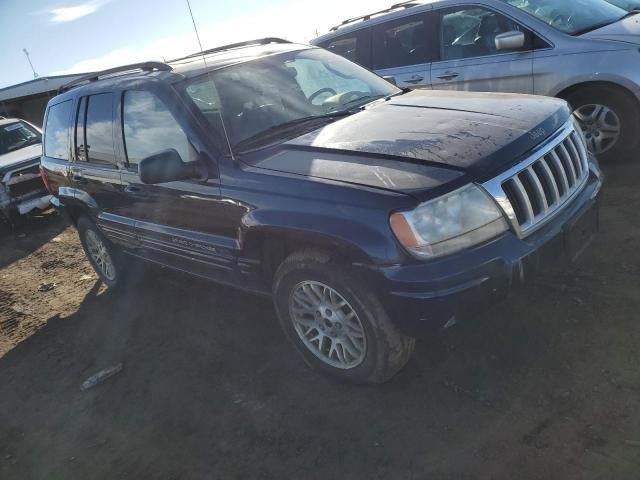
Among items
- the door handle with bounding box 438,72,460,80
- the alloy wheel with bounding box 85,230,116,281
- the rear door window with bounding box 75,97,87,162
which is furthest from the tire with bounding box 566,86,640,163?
the alloy wheel with bounding box 85,230,116,281

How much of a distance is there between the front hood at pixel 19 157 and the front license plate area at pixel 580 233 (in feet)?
26.0

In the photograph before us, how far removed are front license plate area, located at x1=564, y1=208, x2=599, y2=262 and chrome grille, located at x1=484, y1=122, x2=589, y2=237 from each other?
0.40ft

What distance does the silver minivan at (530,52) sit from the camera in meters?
4.53

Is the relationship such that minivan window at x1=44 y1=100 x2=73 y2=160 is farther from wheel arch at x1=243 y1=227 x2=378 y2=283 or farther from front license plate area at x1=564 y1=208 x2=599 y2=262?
front license plate area at x1=564 y1=208 x2=599 y2=262

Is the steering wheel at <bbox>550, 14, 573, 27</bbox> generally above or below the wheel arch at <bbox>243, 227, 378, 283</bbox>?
above

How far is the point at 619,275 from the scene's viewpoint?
3.25 m

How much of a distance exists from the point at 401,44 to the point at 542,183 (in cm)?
368

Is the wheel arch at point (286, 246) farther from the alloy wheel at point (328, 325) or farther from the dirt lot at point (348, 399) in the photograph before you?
the dirt lot at point (348, 399)

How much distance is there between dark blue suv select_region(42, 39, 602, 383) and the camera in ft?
7.64

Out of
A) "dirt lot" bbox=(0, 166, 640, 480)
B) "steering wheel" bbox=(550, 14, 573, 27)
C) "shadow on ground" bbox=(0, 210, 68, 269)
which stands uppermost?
"steering wheel" bbox=(550, 14, 573, 27)

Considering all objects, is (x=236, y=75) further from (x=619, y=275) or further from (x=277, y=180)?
(x=619, y=275)

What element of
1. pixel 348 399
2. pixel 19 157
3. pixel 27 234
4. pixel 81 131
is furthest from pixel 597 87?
pixel 19 157

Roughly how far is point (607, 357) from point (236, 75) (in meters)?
2.80

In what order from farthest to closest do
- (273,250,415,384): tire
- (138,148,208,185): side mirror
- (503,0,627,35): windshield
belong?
1. (503,0,627,35): windshield
2. (138,148,208,185): side mirror
3. (273,250,415,384): tire
